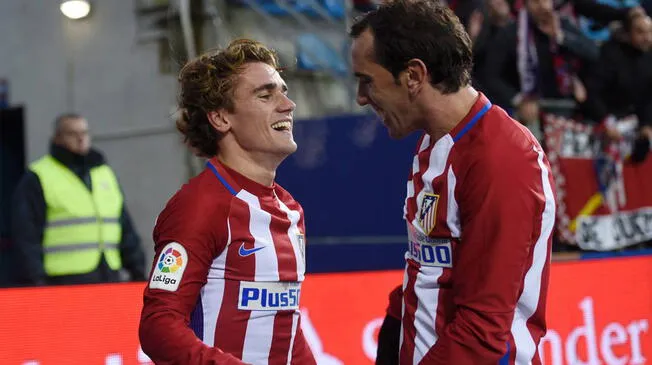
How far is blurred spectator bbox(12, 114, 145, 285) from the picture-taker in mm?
6594

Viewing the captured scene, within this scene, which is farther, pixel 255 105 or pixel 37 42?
pixel 37 42

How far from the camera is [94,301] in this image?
13.8 feet

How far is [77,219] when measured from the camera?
6812mm

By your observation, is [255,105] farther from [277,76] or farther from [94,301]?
[94,301]

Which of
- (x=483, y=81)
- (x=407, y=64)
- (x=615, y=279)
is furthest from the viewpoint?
(x=483, y=81)

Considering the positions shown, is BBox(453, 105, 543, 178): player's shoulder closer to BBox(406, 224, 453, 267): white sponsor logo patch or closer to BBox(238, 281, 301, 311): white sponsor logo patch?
BBox(406, 224, 453, 267): white sponsor logo patch

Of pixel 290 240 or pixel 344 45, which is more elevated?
pixel 344 45

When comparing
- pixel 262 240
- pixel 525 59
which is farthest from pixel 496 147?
pixel 525 59

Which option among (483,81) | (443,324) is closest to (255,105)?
(443,324)

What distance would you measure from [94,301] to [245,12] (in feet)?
25.1

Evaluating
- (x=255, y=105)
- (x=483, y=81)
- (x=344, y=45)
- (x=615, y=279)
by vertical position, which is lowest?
(x=615, y=279)

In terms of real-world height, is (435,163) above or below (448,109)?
below

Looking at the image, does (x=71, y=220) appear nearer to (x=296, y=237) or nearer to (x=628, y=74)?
(x=296, y=237)

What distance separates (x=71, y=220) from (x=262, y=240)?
3.88m
